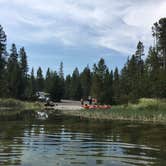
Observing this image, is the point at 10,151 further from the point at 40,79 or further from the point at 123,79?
the point at 40,79

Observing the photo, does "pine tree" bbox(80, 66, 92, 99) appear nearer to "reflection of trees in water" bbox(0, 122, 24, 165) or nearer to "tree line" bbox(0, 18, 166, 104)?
"tree line" bbox(0, 18, 166, 104)

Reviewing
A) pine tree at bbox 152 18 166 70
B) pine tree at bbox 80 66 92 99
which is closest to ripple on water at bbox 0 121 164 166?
pine tree at bbox 152 18 166 70

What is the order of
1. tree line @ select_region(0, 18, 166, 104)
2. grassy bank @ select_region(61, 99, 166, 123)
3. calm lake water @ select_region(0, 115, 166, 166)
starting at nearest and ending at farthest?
1. calm lake water @ select_region(0, 115, 166, 166)
2. grassy bank @ select_region(61, 99, 166, 123)
3. tree line @ select_region(0, 18, 166, 104)

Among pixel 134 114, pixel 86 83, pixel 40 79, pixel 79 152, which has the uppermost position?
pixel 40 79

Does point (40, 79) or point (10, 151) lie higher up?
point (40, 79)

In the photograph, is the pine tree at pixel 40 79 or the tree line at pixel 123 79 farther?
the pine tree at pixel 40 79

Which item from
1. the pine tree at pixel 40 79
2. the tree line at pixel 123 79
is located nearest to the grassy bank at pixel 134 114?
the tree line at pixel 123 79

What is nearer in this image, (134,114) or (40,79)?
(134,114)

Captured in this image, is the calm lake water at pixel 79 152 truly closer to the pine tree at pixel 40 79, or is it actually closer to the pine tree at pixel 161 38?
the pine tree at pixel 161 38

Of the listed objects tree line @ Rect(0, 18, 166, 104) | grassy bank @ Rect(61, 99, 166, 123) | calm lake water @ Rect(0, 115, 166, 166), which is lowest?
calm lake water @ Rect(0, 115, 166, 166)

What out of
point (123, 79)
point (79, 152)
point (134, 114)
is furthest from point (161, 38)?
point (79, 152)

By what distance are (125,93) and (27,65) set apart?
65.0 metres

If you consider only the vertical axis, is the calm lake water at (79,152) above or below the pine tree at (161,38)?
below

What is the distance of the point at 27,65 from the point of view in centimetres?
15588
